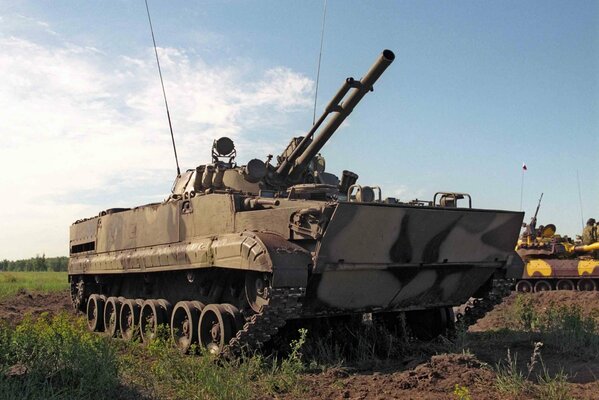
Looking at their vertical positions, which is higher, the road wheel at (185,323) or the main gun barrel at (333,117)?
the main gun barrel at (333,117)

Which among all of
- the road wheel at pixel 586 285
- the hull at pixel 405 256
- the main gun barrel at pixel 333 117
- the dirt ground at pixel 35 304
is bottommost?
the dirt ground at pixel 35 304

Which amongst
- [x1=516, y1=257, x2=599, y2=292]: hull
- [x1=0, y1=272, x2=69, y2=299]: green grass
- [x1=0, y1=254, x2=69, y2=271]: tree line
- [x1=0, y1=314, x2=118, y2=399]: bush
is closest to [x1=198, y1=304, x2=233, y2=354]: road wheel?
[x1=0, y1=314, x2=118, y2=399]: bush

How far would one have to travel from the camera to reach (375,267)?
8.23m

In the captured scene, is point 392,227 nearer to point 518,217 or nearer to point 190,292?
point 518,217

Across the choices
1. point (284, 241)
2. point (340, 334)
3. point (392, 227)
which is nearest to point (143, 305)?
point (340, 334)

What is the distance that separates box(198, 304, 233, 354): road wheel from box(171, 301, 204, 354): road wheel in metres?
0.29

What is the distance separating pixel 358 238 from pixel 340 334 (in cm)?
269

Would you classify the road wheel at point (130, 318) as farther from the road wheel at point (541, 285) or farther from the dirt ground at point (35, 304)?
the road wheel at point (541, 285)

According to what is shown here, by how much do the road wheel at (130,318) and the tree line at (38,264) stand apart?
8087 cm

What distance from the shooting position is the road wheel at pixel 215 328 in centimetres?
834

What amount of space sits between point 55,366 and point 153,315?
4.18 meters

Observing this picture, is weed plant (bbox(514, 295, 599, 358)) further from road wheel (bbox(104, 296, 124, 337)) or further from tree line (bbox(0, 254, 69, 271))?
tree line (bbox(0, 254, 69, 271))

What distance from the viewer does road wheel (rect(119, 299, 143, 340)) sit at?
11477 millimetres

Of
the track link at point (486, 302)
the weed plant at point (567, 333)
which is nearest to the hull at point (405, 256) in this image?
the track link at point (486, 302)
